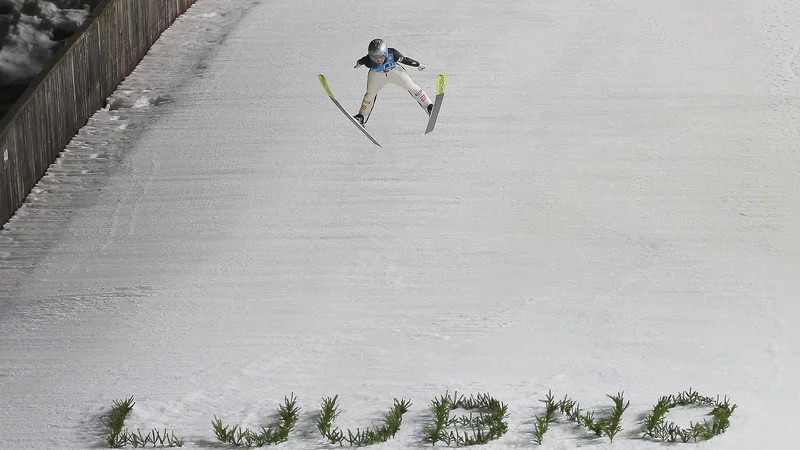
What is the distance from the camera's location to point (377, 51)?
949cm

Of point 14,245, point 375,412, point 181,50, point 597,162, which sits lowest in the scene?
point 375,412

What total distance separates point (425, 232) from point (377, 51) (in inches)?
128

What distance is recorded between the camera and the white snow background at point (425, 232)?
993cm

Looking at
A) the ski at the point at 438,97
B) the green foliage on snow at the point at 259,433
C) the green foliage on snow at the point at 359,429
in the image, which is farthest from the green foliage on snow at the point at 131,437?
the ski at the point at 438,97

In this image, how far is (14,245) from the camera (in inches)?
488

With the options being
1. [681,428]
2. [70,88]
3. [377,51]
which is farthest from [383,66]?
[70,88]

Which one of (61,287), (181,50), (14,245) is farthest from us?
(181,50)

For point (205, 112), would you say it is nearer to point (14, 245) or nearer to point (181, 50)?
point (181, 50)

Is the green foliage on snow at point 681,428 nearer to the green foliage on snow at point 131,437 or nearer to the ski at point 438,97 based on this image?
the ski at point 438,97

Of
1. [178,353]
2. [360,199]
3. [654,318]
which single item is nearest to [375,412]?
[178,353]

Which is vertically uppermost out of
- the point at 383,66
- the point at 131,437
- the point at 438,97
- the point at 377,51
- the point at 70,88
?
the point at 377,51

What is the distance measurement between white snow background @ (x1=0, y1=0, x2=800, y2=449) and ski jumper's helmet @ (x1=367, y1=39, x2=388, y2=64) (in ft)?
8.62

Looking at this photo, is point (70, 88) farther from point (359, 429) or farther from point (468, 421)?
point (468, 421)

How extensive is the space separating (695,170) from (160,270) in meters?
6.27
